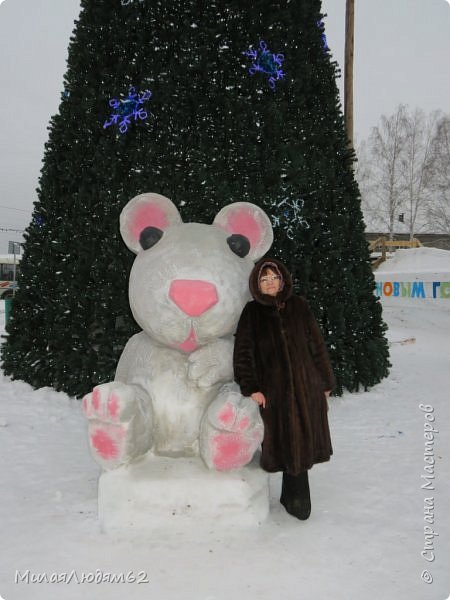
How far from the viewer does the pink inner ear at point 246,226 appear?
3027 mm

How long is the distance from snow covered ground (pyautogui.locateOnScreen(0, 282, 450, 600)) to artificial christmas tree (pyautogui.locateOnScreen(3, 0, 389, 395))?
1225 mm

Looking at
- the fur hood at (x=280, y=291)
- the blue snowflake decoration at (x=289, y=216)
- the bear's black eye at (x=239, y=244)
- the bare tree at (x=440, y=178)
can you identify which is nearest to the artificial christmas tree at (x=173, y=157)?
the blue snowflake decoration at (x=289, y=216)

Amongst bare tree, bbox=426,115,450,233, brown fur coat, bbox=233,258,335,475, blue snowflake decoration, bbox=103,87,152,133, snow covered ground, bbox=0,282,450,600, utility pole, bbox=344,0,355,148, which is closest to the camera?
snow covered ground, bbox=0,282,450,600

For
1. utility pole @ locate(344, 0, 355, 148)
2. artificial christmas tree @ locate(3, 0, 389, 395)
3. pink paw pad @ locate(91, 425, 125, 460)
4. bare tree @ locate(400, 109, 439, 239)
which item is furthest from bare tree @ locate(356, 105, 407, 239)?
pink paw pad @ locate(91, 425, 125, 460)

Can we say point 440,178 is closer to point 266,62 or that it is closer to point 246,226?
point 266,62

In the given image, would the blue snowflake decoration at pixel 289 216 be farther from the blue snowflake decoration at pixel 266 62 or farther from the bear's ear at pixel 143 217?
the bear's ear at pixel 143 217

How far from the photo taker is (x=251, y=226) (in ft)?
9.93

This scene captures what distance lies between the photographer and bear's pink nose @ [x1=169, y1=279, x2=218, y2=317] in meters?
2.61

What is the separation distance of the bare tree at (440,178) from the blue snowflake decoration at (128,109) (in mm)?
20058

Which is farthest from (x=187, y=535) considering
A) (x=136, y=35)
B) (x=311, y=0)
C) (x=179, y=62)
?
(x=311, y=0)

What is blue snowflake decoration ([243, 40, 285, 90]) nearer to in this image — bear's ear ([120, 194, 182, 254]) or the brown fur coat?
bear's ear ([120, 194, 182, 254])

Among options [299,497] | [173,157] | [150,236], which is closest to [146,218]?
[150,236]

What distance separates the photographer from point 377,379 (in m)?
5.64

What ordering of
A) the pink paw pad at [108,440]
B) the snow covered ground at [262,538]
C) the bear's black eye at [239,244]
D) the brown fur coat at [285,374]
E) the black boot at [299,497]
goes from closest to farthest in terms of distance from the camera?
the snow covered ground at [262,538]
the pink paw pad at [108,440]
the brown fur coat at [285,374]
the black boot at [299,497]
the bear's black eye at [239,244]
